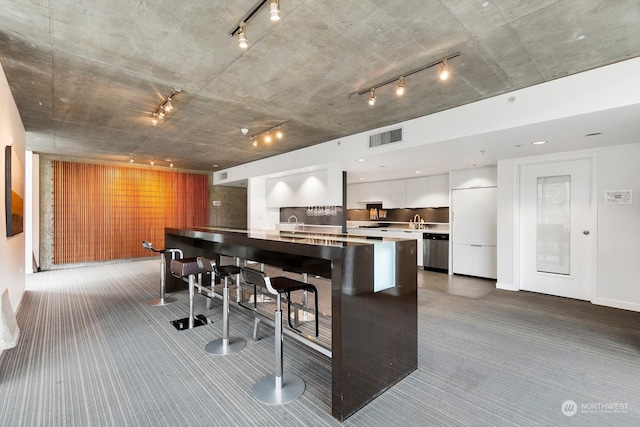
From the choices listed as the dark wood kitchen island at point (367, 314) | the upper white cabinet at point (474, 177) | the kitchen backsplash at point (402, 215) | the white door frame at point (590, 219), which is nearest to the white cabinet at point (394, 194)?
the kitchen backsplash at point (402, 215)

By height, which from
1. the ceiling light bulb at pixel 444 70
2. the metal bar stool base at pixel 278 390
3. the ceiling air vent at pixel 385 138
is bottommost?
the metal bar stool base at pixel 278 390

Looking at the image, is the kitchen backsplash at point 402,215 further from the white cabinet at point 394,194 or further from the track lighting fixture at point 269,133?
the track lighting fixture at point 269,133

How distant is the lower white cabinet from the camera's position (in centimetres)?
595

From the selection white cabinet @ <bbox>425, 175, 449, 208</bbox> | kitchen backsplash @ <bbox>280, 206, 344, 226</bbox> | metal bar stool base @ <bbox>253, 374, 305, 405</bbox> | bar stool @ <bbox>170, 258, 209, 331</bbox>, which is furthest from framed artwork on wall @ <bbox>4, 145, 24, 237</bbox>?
white cabinet @ <bbox>425, 175, 449, 208</bbox>

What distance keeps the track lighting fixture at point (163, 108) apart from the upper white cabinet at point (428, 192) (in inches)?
229

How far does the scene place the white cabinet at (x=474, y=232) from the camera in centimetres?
595

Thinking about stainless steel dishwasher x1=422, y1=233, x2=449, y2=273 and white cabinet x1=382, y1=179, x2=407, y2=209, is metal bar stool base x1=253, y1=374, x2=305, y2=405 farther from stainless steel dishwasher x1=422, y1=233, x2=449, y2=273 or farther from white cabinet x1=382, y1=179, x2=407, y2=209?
white cabinet x1=382, y1=179, x2=407, y2=209

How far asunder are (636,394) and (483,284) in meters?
3.46

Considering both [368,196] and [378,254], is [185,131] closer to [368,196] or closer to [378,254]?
[378,254]

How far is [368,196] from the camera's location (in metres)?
8.79

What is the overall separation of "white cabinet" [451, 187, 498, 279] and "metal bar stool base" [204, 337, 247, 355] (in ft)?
16.3

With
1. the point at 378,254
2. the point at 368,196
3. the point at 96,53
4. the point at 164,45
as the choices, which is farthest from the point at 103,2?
the point at 368,196

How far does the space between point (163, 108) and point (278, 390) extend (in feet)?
11.9

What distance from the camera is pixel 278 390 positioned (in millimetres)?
2289
